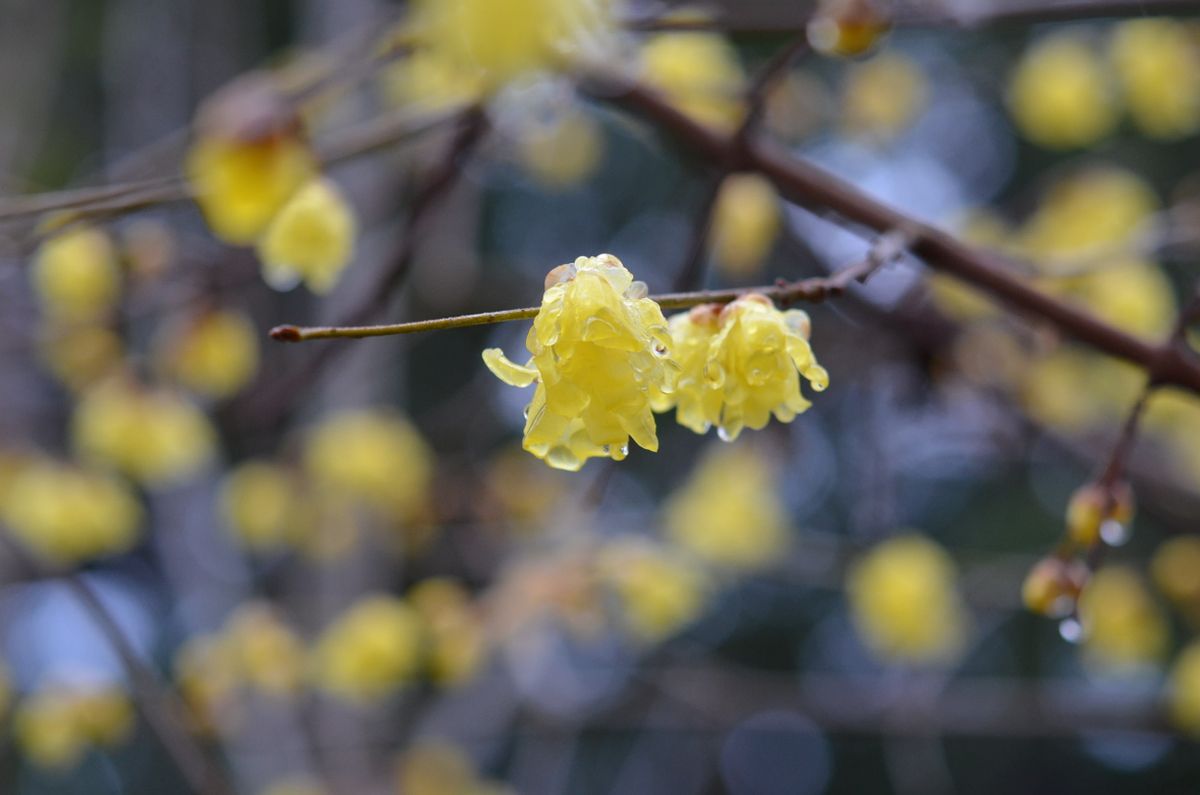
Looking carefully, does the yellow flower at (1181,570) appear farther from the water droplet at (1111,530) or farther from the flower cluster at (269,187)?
the flower cluster at (269,187)

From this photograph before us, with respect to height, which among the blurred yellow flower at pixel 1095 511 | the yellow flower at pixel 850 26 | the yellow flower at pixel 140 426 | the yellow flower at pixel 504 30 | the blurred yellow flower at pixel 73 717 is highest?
the yellow flower at pixel 850 26

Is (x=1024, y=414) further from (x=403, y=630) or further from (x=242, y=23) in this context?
(x=242, y=23)

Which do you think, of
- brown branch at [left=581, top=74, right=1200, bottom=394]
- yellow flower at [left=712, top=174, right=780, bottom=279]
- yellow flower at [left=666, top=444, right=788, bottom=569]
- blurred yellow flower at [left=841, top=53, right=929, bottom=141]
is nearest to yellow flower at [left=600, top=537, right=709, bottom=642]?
yellow flower at [left=666, top=444, right=788, bottom=569]

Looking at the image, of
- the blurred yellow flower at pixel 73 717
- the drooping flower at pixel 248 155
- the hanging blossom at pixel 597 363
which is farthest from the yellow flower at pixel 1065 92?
the blurred yellow flower at pixel 73 717

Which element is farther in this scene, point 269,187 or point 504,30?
point 269,187

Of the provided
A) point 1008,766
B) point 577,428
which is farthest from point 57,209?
point 1008,766

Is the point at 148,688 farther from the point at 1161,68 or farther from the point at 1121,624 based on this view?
the point at 1161,68

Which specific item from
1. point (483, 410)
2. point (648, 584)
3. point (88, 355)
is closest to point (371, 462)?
point (483, 410)

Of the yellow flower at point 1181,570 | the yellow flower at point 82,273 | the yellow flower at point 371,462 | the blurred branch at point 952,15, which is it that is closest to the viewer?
the blurred branch at point 952,15
